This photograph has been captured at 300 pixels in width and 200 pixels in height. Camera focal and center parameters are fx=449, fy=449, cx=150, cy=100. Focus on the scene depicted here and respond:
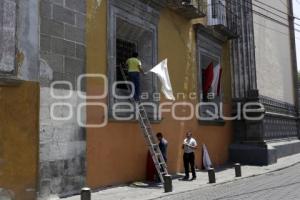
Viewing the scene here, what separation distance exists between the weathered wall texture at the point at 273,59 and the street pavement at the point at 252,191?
972 cm

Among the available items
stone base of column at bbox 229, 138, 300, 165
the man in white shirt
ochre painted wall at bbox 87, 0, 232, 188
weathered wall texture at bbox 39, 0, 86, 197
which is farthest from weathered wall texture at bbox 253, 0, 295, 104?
weathered wall texture at bbox 39, 0, 86, 197

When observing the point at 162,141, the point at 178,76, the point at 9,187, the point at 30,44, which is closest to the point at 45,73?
the point at 30,44

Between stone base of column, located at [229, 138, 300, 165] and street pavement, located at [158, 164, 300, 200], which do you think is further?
stone base of column, located at [229, 138, 300, 165]

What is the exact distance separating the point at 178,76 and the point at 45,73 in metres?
6.41

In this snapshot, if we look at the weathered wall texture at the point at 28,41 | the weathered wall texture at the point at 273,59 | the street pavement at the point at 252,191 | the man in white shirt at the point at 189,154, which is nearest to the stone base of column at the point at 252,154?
the weathered wall texture at the point at 273,59

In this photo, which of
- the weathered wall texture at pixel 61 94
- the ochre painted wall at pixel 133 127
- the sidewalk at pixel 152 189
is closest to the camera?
the weathered wall texture at pixel 61 94

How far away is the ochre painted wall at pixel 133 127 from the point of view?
35.2 ft

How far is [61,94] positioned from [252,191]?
489 centimetres

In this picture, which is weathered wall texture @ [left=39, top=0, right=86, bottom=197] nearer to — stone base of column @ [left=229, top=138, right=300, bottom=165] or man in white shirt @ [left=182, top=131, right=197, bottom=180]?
man in white shirt @ [left=182, top=131, right=197, bottom=180]

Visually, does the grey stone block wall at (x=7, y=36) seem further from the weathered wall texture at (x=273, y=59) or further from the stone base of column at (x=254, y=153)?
the weathered wall texture at (x=273, y=59)

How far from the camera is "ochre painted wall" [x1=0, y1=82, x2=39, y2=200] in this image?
27.4ft

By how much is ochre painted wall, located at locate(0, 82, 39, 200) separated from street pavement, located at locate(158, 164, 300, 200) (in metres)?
2.92

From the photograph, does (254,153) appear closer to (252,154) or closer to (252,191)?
(252,154)

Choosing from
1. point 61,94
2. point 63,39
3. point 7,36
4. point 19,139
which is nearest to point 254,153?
point 61,94
